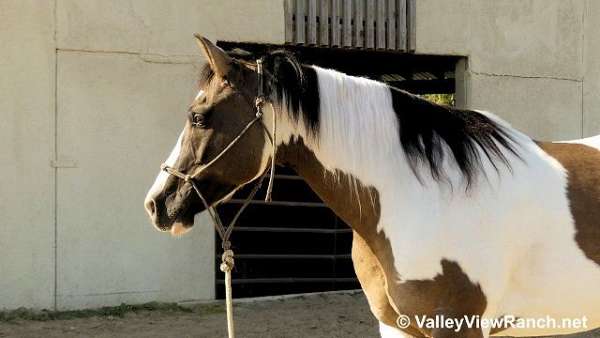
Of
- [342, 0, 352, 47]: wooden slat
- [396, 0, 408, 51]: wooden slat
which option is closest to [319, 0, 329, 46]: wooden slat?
[342, 0, 352, 47]: wooden slat

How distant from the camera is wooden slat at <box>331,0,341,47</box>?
6.30 m

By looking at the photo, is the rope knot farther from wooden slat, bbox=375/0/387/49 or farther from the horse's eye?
wooden slat, bbox=375/0/387/49

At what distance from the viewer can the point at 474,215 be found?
261 centimetres

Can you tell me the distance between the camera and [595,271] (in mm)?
2676

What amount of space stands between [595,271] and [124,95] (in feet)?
13.2

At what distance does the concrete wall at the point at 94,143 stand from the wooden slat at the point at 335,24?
0.78 metres

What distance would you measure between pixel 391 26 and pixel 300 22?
2.82 ft

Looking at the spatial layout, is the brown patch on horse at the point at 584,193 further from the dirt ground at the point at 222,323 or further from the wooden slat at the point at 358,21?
the wooden slat at the point at 358,21

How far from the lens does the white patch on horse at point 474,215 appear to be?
102 inches

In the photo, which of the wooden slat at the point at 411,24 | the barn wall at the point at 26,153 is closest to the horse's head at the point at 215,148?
the barn wall at the point at 26,153

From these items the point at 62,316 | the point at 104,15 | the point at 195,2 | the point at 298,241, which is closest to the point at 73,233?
Answer: the point at 62,316

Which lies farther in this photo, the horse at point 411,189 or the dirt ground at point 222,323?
the dirt ground at point 222,323

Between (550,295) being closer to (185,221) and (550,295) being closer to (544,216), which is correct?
(544,216)

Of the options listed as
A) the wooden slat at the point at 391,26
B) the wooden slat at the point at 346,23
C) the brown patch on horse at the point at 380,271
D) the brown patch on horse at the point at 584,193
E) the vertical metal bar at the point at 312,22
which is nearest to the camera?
the brown patch on horse at the point at 380,271
